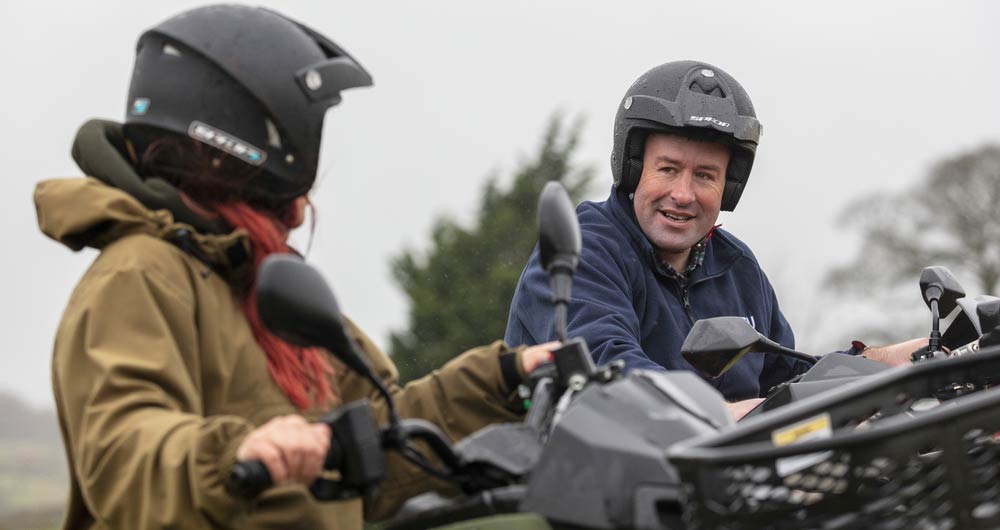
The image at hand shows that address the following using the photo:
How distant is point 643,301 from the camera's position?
17.0 feet

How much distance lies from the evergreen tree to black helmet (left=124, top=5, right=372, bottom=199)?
611 inches

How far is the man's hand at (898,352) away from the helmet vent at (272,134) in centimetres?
248

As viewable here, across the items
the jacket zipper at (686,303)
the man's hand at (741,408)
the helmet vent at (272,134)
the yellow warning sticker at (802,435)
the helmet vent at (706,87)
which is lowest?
the man's hand at (741,408)

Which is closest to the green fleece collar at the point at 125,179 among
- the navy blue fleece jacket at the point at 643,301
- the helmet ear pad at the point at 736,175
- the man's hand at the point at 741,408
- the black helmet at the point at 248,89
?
the black helmet at the point at 248,89

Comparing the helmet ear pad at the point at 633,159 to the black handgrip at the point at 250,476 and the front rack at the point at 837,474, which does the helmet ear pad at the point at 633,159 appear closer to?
the front rack at the point at 837,474

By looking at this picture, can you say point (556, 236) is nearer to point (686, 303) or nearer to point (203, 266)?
point (203, 266)

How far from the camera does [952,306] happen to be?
4734 millimetres

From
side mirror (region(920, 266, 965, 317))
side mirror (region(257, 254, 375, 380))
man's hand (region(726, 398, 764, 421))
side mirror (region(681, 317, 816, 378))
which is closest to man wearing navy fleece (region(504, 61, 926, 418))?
side mirror (region(920, 266, 965, 317))

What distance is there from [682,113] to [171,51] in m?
2.46

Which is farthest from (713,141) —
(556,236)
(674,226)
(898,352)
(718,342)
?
(556,236)

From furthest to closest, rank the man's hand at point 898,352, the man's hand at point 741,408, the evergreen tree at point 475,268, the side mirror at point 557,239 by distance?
1. the evergreen tree at point 475,268
2. the man's hand at point 898,352
3. the man's hand at point 741,408
4. the side mirror at point 557,239

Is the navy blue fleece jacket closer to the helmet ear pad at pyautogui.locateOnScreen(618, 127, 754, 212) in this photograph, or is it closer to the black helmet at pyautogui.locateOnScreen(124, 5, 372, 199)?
the helmet ear pad at pyautogui.locateOnScreen(618, 127, 754, 212)

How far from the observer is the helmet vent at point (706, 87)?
5.29 metres

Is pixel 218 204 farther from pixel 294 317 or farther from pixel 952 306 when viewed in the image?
pixel 952 306
